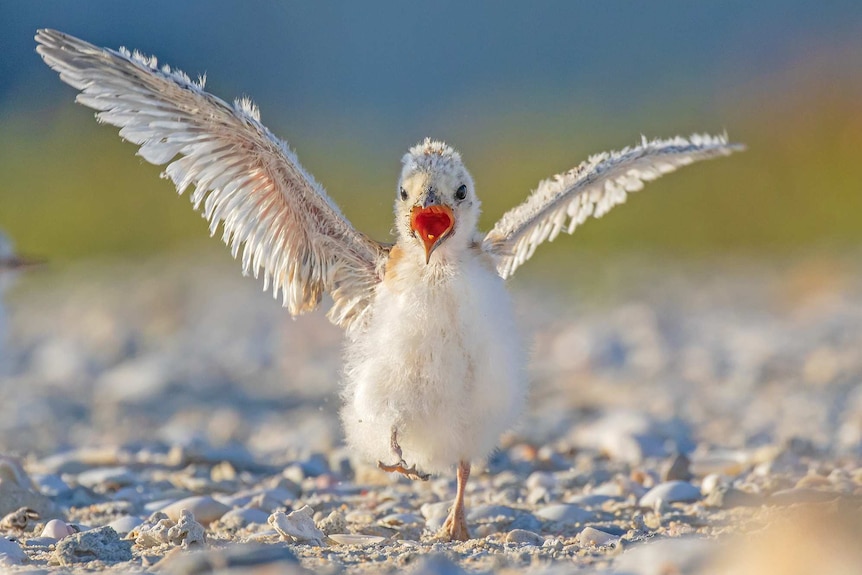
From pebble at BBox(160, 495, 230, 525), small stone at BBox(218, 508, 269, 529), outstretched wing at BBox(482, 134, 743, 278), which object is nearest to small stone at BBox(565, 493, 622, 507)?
outstretched wing at BBox(482, 134, 743, 278)

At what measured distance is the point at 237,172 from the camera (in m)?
5.19

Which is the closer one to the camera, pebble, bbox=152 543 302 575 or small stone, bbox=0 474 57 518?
pebble, bbox=152 543 302 575

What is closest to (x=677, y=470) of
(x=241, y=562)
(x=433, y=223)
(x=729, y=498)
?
(x=729, y=498)

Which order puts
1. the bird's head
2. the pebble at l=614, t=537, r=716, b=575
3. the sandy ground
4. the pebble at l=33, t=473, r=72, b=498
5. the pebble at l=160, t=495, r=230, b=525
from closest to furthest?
1. the pebble at l=614, t=537, r=716, b=575
2. the sandy ground
3. the bird's head
4. the pebble at l=160, t=495, r=230, b=525
5. the pebble at l=33, t=473, r=72, b=498

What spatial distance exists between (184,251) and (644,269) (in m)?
8.87

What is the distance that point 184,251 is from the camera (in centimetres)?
2328

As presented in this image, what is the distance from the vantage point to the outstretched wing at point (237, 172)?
4.71 m

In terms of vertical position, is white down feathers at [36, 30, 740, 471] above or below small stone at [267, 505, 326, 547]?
above

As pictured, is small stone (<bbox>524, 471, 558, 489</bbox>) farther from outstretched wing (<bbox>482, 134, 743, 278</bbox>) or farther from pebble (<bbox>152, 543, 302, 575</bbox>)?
pebble (<bbox>152, 543, 302, 575</bbox>)

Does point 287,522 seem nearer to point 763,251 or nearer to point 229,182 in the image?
point 229,182

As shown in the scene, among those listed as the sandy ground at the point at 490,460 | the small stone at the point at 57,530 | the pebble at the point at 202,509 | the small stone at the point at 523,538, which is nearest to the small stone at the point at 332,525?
the sandy ground at the point at 490,460

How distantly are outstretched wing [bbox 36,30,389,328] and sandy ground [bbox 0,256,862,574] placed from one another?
2.96 feet

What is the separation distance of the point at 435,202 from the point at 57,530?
76.9 inches

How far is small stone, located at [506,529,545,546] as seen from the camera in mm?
4676
